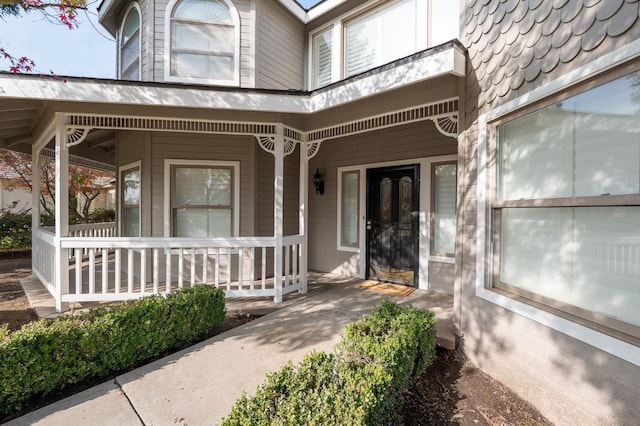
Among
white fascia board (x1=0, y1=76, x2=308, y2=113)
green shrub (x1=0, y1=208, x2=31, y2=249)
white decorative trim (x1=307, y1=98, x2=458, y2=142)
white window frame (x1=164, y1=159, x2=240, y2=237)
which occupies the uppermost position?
white fascia board (x1=0, y1=76, x2=308, y2=113)

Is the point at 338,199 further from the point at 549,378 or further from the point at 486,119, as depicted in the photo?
the point at 549,378

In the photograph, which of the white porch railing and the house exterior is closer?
the house exterior

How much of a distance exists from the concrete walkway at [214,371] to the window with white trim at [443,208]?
103cm

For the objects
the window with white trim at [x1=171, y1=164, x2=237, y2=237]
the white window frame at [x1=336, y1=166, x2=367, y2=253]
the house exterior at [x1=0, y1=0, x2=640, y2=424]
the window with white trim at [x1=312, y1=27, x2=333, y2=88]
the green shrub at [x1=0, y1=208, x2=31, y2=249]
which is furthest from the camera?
the green shrub at [x1=0, y1=208, x2=31, y2=249]

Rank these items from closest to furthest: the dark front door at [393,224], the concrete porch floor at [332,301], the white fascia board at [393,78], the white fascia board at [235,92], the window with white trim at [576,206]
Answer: the window with white trim at [576,206] → the white fascia board at [393,78] → the white fascia board at [235,92] → the concrete porch floor at [332,301] → the dark front door at [393,224]

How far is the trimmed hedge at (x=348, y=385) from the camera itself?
1661 millimetres

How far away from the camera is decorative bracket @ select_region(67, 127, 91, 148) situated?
412 cm

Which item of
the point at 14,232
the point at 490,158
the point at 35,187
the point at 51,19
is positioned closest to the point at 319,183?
the point at 490,158

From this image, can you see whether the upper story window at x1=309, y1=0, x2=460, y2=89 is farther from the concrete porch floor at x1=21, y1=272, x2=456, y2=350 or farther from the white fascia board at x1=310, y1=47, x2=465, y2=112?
the concrete porch floor at x1=21, y1=272, x2=456, y2=350

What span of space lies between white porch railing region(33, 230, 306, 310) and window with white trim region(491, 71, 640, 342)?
9.68 ft

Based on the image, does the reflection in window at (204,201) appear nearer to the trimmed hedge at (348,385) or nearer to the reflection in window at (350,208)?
the reflection in window at (350,208)

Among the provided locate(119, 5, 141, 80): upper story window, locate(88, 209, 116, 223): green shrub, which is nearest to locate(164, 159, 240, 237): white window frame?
locate(119, 5, 141, 80): upper story window

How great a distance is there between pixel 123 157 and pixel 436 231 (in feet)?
19.5

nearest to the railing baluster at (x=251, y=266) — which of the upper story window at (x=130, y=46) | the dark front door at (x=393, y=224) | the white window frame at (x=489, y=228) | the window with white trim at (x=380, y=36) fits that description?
the dark front door at (x=393, y=224)
